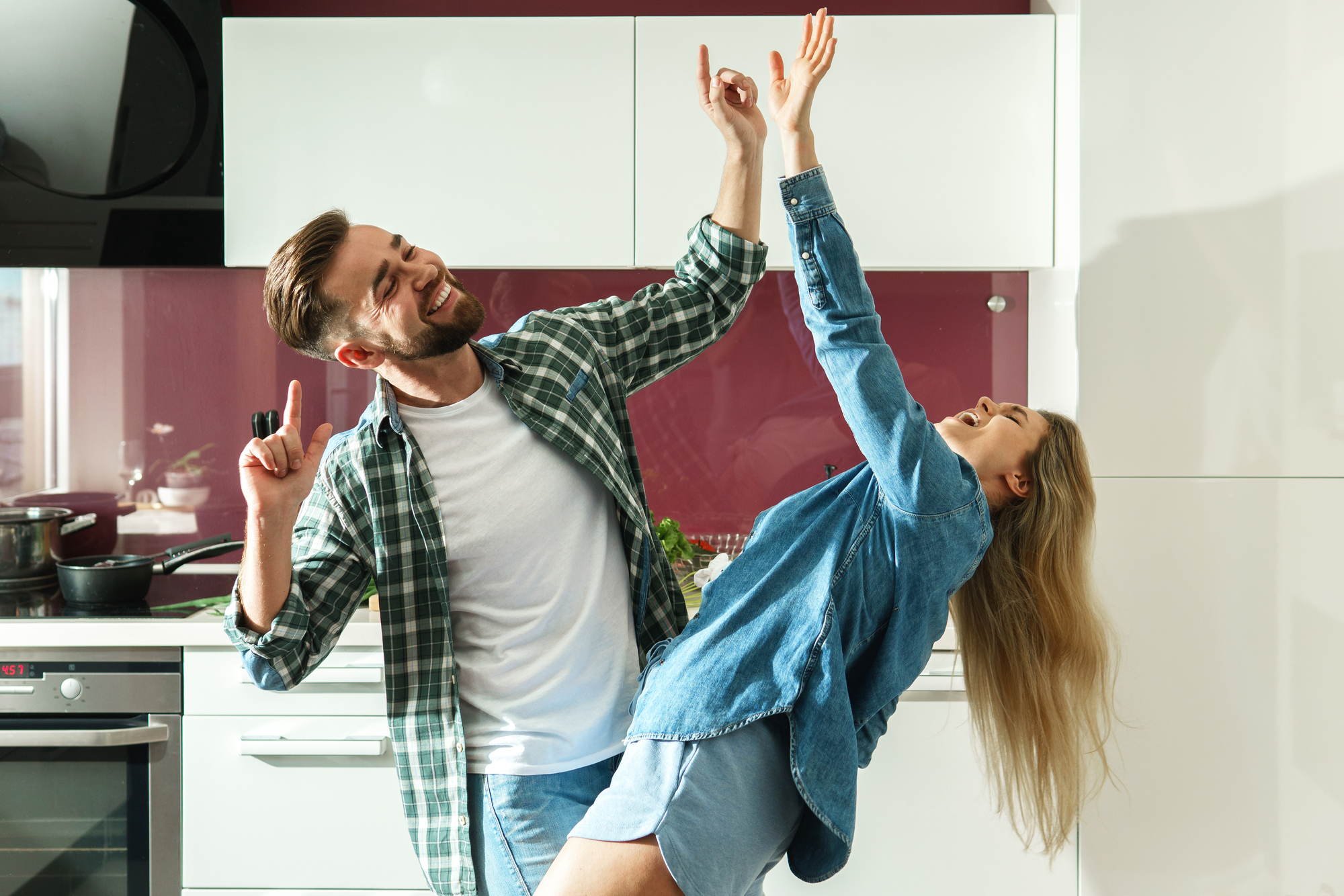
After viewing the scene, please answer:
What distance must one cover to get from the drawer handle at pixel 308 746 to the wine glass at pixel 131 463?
96cm

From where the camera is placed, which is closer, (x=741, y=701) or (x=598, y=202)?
(x=741, y=701)

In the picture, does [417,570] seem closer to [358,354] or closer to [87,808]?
[358,354]

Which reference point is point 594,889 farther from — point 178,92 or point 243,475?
point 178,92

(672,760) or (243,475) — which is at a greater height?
(243,475)

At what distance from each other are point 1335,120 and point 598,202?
1.51 meters

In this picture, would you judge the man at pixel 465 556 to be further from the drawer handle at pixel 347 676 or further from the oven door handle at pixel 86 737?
the oven door handle at pixel 86 737

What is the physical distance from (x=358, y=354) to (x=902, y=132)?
1.33 metres

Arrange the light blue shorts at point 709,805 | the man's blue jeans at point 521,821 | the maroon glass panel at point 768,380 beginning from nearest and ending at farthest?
1. the light blue shorts at point 709,805
2. the man's blue jeans at point 521,821
3. the maroon glass panel at point 768,380

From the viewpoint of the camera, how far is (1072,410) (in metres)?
1.95

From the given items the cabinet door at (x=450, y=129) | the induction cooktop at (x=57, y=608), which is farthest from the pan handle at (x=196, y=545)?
the cabinet door at (x=450, y=129)

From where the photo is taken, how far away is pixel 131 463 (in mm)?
2539

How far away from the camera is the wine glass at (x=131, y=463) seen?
2535 mm

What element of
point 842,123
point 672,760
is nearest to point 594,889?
point 672,760

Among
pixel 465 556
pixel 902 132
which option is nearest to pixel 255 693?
pixel 465 556
